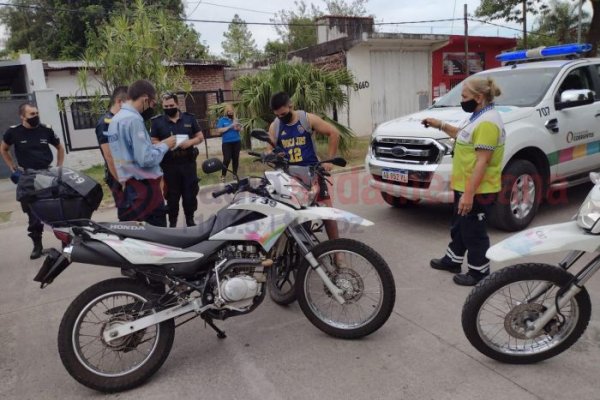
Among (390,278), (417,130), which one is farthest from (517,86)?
(390,278)

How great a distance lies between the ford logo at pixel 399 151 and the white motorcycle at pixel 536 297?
2.51m

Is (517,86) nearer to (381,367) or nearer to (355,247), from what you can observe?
(355,247)

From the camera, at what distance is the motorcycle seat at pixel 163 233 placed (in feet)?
A: 9.55

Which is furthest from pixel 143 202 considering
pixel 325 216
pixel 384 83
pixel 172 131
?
pixel 384 83

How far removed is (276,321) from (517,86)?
13.4 feet

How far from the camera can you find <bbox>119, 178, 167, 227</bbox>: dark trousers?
161 inches

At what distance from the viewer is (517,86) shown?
5.68 m

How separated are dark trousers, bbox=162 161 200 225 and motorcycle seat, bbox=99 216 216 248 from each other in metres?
2.04

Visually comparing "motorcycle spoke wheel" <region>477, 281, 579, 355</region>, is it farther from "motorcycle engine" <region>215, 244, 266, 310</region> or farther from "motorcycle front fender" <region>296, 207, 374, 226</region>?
"motorcycle engine" <region>215, 244, 266, 310</region>

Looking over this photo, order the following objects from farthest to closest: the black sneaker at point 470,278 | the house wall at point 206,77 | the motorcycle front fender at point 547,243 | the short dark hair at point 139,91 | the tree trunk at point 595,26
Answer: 1. the house wall at point 206,77
2. the tree trunk at point 595,26
3. the black sneaker at point 470,278
4. the short dark hair at point 139,91
5. the motorcycle front fender at point 547,243

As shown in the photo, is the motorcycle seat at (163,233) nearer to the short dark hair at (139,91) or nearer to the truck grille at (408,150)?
the short dark hair at (139,91)

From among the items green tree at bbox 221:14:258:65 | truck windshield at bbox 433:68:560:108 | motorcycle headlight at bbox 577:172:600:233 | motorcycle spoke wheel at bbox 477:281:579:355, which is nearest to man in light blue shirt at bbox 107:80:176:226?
motorcycle spoke wheel at bbox 477:281:579:355

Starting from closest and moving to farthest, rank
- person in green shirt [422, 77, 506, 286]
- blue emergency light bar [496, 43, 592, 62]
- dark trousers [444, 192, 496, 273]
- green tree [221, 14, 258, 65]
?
person in green shirt [422, 77, 506, 286], dark trousers [444, 192, 496, 273], blue emergency light bar [496, 43, 592, 62], green tree [221, 14, 258, 65]

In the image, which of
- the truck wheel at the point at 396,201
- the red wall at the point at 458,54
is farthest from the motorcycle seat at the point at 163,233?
the red wall at the point at 458,54
